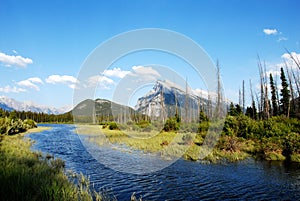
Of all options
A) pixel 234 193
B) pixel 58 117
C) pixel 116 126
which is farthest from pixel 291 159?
pixel 58 117

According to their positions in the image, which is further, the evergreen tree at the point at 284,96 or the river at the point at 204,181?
the evergreen tree at the point at 284,96

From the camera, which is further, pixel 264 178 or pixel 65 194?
pixel 264 178

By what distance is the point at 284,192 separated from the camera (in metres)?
11.1

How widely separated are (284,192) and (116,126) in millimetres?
47451

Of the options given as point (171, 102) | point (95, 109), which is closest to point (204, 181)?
point (95, 109)

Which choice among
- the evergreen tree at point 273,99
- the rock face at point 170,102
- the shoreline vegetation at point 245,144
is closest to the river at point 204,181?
the shoreline vegetation at point 245,144

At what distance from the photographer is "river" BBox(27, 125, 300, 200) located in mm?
10828

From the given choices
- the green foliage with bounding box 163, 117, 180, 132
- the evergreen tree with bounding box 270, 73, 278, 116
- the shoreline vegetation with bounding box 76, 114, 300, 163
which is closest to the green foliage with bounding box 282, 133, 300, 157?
the shoreline vegetation with bounding box 76, 114, 300, 163

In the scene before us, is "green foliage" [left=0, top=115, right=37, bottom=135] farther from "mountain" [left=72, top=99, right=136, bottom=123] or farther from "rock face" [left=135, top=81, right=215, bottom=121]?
"rock face" [left=135, top=81, right=215, bottom=121]

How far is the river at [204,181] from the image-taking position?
426 inches

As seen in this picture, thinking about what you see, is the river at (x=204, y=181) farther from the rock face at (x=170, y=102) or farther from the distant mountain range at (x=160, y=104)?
the rock face at (x=170, y=102)

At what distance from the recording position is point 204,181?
13.0 meters

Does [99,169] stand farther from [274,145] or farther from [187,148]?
[274,145]

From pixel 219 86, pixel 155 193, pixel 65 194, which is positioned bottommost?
pixel 155 193
